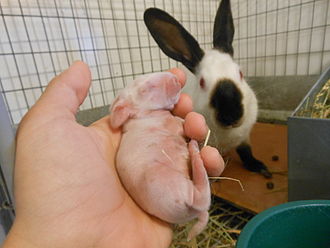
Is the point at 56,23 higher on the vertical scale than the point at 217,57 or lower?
higher

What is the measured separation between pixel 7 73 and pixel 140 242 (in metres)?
1.60

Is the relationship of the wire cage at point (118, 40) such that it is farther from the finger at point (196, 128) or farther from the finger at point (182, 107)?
the finger at point (196, 128)

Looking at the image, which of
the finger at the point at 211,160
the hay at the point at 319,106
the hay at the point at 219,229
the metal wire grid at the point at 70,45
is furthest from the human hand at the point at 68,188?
the metal wire grid at the point at 70,45

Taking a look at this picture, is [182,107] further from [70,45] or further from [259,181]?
[70,45]

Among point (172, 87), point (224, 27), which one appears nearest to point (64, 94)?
point (172, 87)

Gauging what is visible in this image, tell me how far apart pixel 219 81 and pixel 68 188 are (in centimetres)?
88

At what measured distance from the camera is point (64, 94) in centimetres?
71

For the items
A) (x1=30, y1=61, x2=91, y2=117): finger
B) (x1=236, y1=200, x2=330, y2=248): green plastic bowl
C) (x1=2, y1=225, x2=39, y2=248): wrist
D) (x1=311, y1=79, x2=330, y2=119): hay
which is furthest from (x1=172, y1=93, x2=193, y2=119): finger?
(x1=311, y1=79, x2=330, y2=119): hay

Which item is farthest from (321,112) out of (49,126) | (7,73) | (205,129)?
(7,73)

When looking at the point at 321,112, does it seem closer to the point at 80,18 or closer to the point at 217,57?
the point at 217,57

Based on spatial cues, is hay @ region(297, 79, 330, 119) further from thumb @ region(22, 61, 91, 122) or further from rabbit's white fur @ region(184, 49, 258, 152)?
thumb @ region(22, 61, 91, 122)

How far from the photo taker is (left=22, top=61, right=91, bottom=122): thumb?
68 cm

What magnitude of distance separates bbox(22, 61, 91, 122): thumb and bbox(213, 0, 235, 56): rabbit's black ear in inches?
39.1

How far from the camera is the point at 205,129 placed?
2.38 ft
